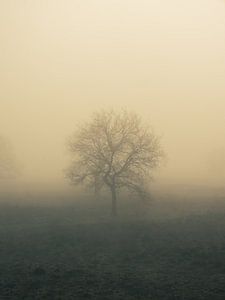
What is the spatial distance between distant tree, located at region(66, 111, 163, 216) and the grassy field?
4779 mm

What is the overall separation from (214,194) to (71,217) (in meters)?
26.0

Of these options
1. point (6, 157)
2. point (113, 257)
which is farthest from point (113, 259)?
point (6, 157)

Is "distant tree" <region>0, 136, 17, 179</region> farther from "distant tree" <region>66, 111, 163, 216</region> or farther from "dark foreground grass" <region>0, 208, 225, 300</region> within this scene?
"dark foreground grass" <region>0, 208, 225, 300</region>

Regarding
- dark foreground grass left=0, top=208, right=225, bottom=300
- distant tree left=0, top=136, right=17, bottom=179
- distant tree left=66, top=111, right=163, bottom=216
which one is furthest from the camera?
distant tree left=0, top=136, right=17, bottom=179

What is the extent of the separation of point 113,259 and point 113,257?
0.45 meters

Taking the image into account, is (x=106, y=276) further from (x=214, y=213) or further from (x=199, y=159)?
(x=199, y=159)

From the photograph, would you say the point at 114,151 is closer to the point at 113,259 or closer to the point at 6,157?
the point at 113,259

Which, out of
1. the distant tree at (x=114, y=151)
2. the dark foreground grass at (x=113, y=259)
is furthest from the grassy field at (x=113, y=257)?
the distant tree at (x=114, y=151)

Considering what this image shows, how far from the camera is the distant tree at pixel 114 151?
142ft

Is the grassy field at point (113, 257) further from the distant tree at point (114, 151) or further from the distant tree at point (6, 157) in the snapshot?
the distant tree at point (6, 157)

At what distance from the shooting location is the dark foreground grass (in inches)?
837

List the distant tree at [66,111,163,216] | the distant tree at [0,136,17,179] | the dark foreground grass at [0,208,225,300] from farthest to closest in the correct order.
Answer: the distant tree at [0,136,17,179] < the distant tree at [66,111,163,216] < the dark foreground grass at [0,208,225,300]

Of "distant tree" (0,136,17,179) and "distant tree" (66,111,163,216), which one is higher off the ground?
"distant tree" (0,136,17,179)

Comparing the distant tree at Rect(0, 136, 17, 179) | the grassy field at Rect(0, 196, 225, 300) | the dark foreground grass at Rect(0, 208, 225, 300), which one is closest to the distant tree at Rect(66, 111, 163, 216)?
the grassy field at Rect(0, 196, 225, 300)
